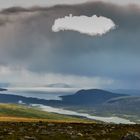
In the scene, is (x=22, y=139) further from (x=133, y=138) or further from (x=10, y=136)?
(x=133, y=138)

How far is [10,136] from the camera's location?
5372 cm

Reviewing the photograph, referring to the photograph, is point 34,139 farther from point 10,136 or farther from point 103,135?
point 103,135

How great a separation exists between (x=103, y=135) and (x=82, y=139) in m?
5.44

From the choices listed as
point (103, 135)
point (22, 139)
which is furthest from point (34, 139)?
point (103, 135)

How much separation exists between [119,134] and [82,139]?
834 cm

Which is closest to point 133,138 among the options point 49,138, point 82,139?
point 82,139

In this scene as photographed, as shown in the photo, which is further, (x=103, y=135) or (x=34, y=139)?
(x=103, y=135)

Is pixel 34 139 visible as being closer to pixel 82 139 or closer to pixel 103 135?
pixel 82 139

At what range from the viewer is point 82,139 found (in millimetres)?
53719

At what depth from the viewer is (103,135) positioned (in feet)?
192

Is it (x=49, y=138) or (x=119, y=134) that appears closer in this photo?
(x=49, y=138)

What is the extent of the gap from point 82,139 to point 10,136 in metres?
8.14

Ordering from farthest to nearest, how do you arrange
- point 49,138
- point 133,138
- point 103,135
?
point 103,135 → point 49,138 → point 133,138

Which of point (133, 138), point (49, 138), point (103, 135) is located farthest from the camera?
point (103, 135)
